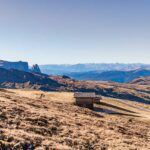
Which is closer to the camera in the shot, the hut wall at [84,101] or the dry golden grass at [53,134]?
the dry golden grass at [53,134]

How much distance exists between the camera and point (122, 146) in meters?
31.6

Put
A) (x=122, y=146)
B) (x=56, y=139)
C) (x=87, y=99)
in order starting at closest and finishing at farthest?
(x=56, y=139) < (x=122, y=146) < (x=87, y=99)

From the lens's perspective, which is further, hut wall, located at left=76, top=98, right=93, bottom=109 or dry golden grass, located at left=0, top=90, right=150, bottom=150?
hut wall, located at left=76, top=98, right=93, bottom=109

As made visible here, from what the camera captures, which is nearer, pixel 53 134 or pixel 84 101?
pixel 53 134

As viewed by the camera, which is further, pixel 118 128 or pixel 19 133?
pixel 118 128

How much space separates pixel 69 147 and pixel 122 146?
263 inches

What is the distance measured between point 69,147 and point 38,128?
5544 mm

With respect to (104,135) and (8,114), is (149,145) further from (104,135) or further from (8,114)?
(8,114)

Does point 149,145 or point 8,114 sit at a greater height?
point 8,114

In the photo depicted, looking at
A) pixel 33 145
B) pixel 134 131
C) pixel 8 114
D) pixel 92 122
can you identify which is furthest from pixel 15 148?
pixel 134 131

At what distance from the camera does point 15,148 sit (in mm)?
24453

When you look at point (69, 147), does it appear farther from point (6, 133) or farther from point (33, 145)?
point (6, 133)

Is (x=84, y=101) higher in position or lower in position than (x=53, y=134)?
lower

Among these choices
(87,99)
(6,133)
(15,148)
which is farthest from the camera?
(87,99)
